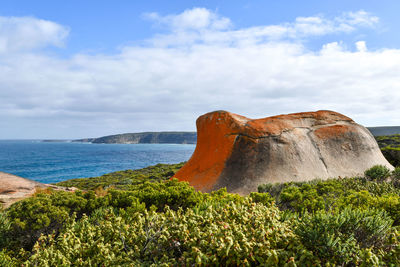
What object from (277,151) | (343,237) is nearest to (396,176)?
(277,151)

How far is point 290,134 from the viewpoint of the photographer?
1487cm

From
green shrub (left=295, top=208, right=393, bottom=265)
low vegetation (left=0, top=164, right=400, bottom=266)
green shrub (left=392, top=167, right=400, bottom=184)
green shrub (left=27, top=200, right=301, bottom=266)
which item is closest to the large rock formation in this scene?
green shrub (left=392, top=167, right=400, bottom=184)

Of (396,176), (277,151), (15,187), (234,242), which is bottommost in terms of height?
(15,187)

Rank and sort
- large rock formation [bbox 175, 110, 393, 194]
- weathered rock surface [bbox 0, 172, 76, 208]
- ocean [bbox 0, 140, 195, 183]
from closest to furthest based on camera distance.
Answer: large rock formation [bbox 175, 110, 393, 194] → weathered rock surface [bbox 0, 172, 76, 208] → ocean [bbox 0, 140, 195, 183]

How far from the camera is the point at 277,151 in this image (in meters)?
14.1

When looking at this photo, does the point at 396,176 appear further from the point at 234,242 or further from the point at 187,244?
the point at 187,244

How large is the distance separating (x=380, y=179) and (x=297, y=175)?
3.94 meters

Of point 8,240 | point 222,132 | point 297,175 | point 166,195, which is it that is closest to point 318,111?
point 297,175

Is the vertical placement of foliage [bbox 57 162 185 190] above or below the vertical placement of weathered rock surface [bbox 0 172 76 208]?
below

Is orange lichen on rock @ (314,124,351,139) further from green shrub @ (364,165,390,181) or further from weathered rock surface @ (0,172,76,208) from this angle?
weathered rock surface @ (0,172,76,208)

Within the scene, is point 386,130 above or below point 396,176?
above

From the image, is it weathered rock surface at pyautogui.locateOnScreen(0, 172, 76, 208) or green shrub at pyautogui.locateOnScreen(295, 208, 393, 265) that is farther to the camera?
weathered rock surface at pyautogui.locateOnScreen(0, 172, 76, 208)

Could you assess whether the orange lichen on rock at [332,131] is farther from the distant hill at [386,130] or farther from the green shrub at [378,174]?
the distant hill at [386,130]

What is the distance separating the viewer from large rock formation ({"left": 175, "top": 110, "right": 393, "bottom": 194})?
540 inches
